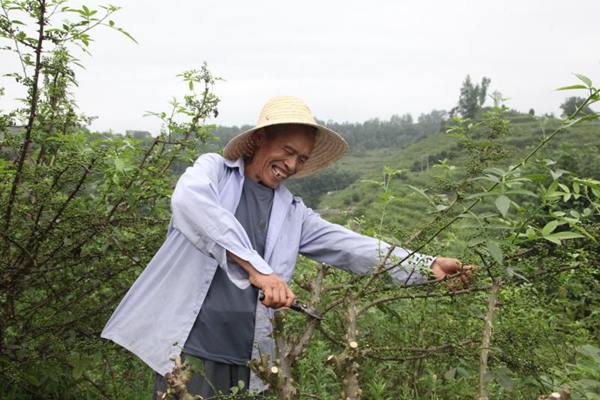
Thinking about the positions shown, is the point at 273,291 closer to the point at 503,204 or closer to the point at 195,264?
the point at 195,264

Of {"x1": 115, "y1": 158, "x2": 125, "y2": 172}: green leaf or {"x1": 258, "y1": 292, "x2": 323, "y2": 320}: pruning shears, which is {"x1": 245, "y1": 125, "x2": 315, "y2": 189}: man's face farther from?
{"x1": 258, "y1": 292, "x2": 323, "y2": 320}: pruning shears

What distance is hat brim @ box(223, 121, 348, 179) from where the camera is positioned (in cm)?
209

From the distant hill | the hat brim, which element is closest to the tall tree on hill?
the distant hill

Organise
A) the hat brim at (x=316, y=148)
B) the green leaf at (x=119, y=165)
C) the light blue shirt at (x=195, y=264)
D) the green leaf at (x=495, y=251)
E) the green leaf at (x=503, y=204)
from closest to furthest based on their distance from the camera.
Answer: the green leaf at (x=503, y=204)
the green leaf at (x=495, y=251)
the light blue shirt at (x=195, y=264)
the green leaf at (x=119, y=165)
the hat brim at (x=316, y=148)

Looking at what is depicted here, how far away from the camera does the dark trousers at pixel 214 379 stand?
1917 millimetres

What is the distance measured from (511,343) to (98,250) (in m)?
1.91

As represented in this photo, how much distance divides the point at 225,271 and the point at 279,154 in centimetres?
50

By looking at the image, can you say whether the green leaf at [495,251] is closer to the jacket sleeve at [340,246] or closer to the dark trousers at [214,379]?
the jacket sleeve at [340,246]

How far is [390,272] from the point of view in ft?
5.98

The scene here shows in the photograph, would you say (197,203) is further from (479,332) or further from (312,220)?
Result: (479,332)

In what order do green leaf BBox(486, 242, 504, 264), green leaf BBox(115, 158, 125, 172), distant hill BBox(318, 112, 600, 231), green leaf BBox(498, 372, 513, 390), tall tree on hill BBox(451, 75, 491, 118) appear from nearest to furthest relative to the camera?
1. green leaf BBox(486, 242, 504, 264)
2. green leaf BBox(498, 372, 513, 390)
3. green leaf BBox(115, 158, 125, 172)
4. distant hill BBox(318, 112, 600, 231)
5. tall tree on hill BBox(451, 75, 491, 118)

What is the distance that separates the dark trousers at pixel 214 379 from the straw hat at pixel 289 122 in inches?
31.3

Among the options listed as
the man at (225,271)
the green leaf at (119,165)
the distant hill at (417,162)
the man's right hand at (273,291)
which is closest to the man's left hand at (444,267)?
the man at (225,271)

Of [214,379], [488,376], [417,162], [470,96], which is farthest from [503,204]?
[470,96]
